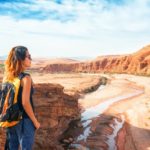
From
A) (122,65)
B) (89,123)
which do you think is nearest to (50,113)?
(89,123)

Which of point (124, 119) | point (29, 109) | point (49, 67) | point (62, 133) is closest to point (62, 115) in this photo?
point (62, 133)

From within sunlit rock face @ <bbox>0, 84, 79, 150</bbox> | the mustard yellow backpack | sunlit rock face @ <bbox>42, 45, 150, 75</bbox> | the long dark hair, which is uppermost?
the long dark hair

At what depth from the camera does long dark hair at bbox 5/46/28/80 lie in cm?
628

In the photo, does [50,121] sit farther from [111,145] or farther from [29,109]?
[29,109]

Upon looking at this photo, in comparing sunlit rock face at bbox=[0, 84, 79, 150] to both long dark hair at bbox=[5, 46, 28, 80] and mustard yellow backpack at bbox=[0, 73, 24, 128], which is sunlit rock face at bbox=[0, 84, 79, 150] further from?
long dark hair at bbox=[5, 46, 28, 80]

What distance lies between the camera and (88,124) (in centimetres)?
2030

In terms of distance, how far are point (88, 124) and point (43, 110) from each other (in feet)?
18.2

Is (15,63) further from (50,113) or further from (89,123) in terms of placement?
(89,123)

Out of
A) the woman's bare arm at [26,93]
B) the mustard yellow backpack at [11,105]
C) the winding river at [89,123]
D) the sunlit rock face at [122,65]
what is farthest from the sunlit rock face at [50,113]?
the sunlit rock face at [122,65]

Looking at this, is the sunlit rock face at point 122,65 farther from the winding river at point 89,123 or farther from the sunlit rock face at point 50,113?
the sunlit rock face at point 50,113

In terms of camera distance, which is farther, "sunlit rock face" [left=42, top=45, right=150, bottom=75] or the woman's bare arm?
"sunlit rock face" [left=42, top=45, right=150, bottom=75]

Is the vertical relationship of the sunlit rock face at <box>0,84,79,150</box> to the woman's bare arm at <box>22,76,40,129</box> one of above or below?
below

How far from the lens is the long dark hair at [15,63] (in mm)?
6277

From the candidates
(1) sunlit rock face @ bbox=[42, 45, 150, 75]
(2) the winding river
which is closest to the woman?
(2) the winding river
